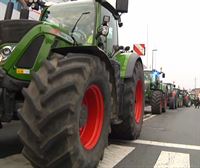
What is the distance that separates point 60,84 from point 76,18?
263 cm

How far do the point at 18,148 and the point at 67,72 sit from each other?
8.68 feet

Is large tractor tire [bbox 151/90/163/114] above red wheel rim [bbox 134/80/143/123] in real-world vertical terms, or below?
below

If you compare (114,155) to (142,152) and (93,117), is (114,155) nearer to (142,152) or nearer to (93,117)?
(142,152)

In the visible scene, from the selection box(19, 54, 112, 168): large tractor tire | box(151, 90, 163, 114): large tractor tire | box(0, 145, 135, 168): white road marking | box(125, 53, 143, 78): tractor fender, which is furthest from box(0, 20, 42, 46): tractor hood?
box(151, 90, 163, 114): large tractor tire

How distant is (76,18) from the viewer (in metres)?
6.71

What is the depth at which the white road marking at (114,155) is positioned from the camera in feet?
19.4

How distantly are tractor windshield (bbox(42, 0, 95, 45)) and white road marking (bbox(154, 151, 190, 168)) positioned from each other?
2.31 meters

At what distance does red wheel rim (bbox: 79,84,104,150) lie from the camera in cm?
534

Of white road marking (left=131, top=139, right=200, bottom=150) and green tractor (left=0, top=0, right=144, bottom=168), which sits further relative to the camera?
white road marking (left=131, top=139, right=200, bottom=150)

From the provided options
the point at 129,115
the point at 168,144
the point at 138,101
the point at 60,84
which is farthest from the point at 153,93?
the point at 60,84

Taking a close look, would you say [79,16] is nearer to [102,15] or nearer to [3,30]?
[102,15]

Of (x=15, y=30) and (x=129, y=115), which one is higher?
(x=15, y=30)

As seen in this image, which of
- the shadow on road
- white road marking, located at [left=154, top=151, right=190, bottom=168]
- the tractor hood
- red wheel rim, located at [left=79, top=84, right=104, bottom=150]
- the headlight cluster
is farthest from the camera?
the shadow on road

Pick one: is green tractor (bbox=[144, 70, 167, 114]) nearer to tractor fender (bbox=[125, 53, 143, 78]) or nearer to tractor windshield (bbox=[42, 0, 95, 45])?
tractor fender (bbox=[125, 53, 143, 78])
